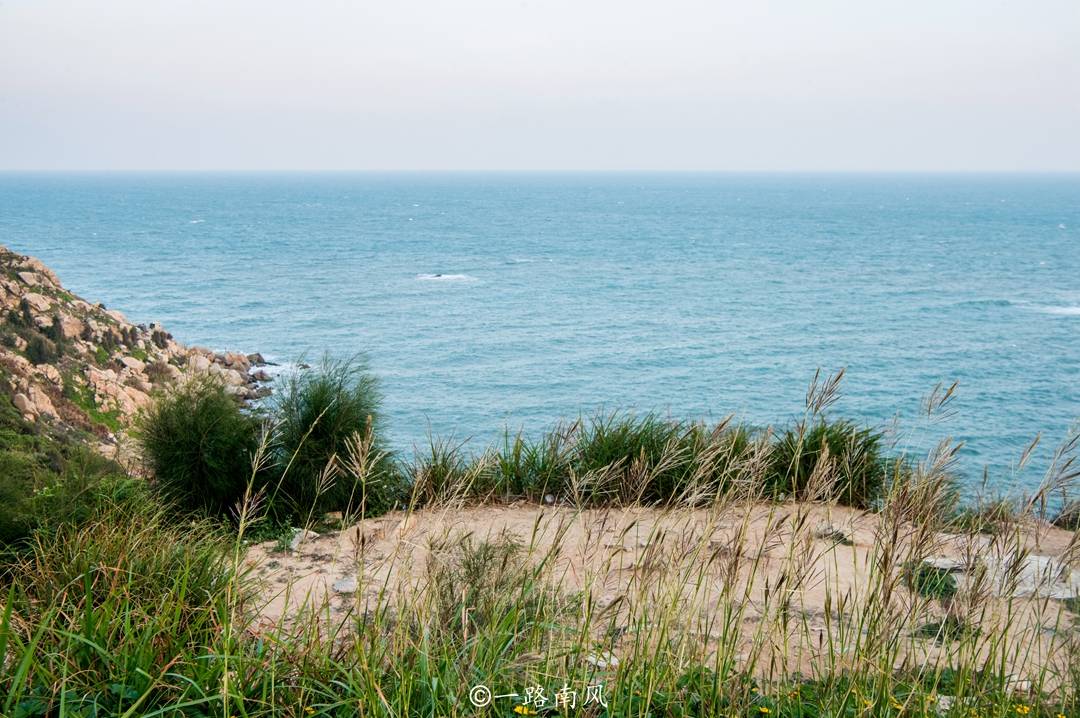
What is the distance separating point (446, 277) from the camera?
2372 inches

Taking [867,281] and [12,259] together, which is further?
[867,281]

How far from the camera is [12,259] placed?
88.6 feet

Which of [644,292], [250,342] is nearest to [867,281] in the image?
[644,292]

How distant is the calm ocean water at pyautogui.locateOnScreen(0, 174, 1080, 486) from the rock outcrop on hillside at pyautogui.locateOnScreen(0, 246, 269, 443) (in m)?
5.30

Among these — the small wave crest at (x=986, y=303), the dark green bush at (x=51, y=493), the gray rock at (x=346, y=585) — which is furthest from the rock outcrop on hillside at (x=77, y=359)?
the small wave crest at (x=986, y=303)

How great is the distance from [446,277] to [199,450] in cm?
5244

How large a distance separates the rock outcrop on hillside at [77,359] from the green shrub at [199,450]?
6.16 m

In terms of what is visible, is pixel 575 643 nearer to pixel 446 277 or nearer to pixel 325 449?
pixel 325 449

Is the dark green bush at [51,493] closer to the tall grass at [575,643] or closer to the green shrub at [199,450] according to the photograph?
the green shrub at [199,450]

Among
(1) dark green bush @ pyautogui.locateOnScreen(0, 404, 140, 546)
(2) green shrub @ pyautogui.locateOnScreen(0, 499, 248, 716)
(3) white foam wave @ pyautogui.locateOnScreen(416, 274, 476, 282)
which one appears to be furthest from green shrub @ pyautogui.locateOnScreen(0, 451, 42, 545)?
(3) white foam wave @ pyautogui.locateOnScreen(416, 274, 476, 282)

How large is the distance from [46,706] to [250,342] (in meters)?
35.9

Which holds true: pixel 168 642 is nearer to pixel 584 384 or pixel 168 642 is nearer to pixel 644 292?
pixel 584 384

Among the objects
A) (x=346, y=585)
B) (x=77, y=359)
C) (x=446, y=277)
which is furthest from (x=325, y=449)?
(x=446, y=277)

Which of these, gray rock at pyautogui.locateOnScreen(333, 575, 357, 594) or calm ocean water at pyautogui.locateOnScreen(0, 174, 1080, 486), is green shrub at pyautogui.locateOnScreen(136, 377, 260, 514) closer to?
gray rock at pyautogui.locateOnScreen(333, 575, 357, 594)
